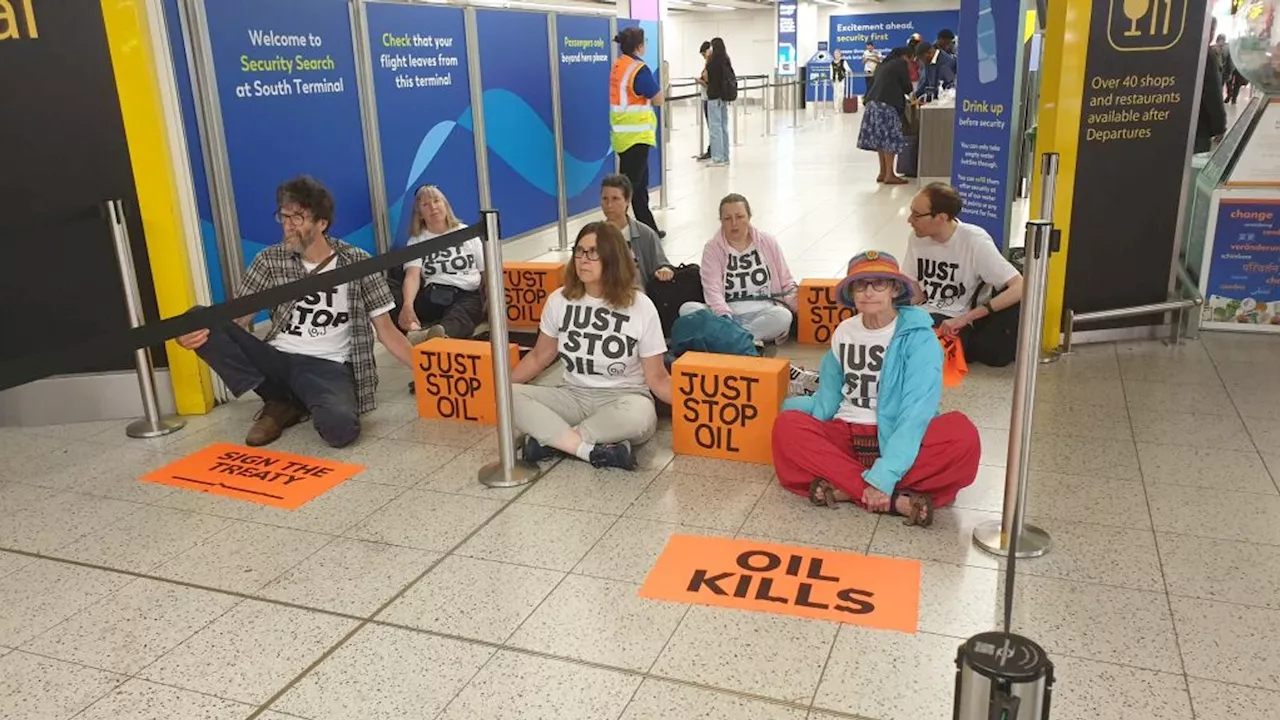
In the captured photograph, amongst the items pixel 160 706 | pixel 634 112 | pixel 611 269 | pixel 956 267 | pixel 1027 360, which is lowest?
pixel 160 706

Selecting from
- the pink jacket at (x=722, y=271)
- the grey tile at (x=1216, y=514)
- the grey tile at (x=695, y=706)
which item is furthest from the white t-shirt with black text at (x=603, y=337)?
the grey tile at (x=1216, y=514)

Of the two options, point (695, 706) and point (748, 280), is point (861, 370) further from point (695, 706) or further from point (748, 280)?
point (748, 280)

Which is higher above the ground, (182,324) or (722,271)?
(182,324)

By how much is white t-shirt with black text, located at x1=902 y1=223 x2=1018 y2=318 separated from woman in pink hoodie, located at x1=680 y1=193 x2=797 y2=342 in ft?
2.26

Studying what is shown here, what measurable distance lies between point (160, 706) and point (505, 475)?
1.52m

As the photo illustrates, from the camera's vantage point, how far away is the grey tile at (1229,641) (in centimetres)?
246

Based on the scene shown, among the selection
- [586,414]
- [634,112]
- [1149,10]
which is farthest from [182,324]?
[634,112]

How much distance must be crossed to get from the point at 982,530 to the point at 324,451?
2633mm

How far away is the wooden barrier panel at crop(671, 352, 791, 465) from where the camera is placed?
385 cm

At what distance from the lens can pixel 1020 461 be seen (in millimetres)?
2883

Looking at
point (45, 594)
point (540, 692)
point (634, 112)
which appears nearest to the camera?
point (540, 692)

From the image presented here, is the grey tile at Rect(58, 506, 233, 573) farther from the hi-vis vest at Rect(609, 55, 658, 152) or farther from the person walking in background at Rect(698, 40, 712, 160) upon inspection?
the person walking in background at Rect(698, 40, 712, 160)

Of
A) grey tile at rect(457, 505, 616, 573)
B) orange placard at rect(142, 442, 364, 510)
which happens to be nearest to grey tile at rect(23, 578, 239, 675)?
orange placard at rect(142, 442, 364, 510)

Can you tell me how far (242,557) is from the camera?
327cm
